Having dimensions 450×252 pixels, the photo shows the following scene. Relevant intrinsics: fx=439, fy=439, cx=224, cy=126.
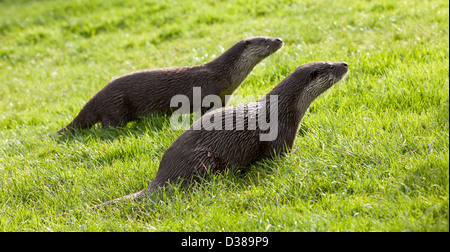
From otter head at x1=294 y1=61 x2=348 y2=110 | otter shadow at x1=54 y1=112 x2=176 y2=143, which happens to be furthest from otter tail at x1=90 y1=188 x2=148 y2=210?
otter head at x1=294 y1=61 x2=348 y2=110

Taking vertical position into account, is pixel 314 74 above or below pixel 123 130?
above

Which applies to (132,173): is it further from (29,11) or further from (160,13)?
(29,11)

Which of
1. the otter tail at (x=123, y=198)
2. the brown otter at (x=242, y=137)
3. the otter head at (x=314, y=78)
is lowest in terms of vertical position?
the otter tail at (x=123, y=198)

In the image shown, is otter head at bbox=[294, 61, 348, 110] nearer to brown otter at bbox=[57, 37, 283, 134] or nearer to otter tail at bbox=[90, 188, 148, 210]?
brown otter at bbox=[57, 37, 283, 134]

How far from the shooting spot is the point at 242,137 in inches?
143

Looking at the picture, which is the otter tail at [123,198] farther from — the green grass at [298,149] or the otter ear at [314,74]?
the otter ear at [314,74]

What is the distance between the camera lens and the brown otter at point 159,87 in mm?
5039

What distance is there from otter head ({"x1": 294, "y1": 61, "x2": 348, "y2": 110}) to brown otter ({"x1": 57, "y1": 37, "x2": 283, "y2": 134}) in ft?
4.72

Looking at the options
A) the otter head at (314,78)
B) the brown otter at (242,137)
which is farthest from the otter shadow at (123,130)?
the otter head at (314,78)

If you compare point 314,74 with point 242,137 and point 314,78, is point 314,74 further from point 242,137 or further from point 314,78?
point 242,137

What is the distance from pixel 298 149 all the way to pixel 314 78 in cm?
67

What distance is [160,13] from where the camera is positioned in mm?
Answer: 10812

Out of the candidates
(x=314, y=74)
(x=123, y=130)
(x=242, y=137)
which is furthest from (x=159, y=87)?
(x=314, y=74)

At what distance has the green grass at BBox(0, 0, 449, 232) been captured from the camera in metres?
2.81
